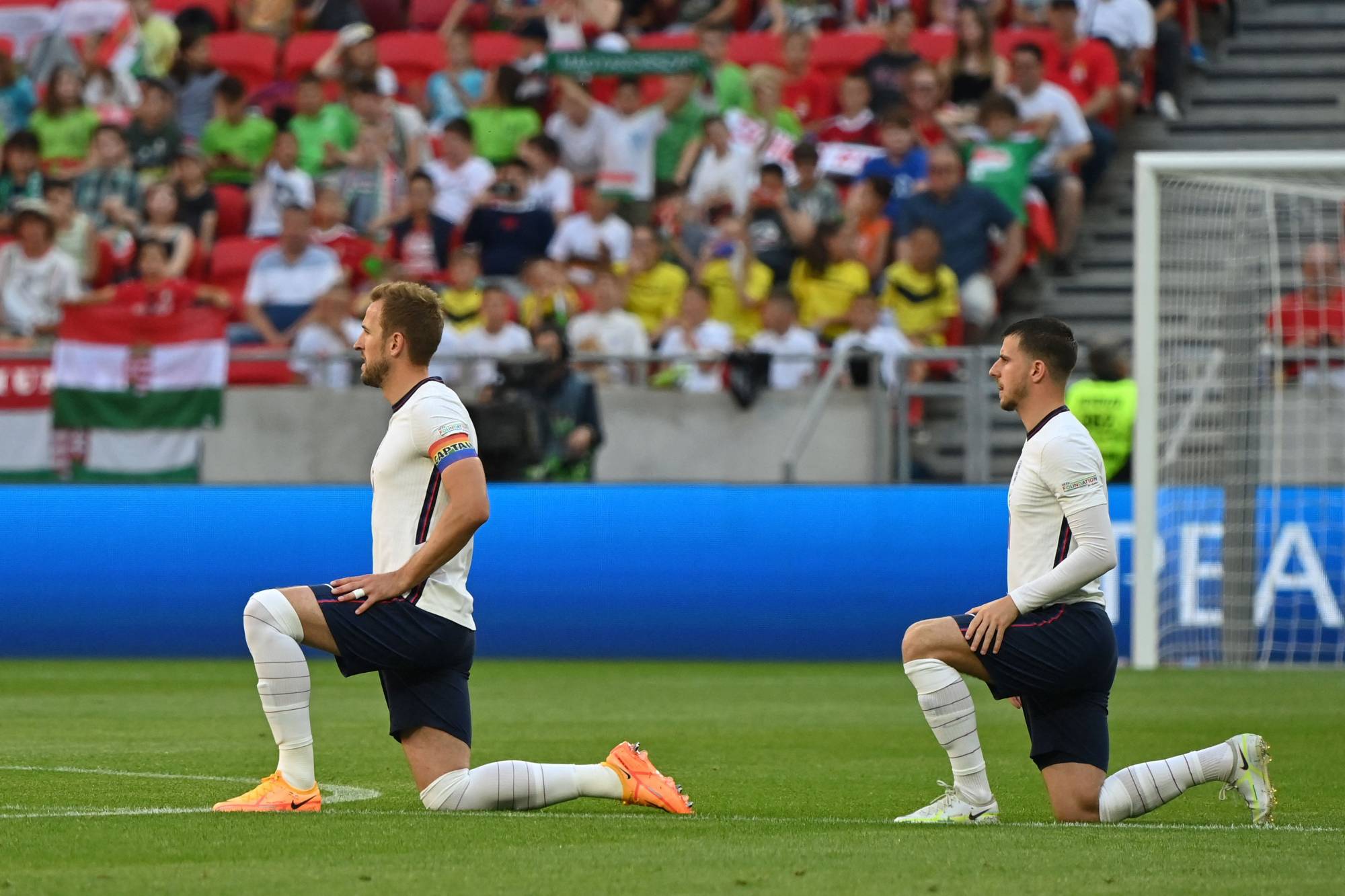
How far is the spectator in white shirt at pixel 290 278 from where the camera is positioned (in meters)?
19.0

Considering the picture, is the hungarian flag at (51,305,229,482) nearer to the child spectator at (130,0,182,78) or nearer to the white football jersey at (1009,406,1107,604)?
the child spectator at (130,0,182,78)

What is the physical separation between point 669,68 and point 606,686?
25.7 ft

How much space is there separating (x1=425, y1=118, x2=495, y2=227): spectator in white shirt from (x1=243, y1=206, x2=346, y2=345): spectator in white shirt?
1.37m

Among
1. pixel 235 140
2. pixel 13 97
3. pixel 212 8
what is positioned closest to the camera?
pixel 235 140

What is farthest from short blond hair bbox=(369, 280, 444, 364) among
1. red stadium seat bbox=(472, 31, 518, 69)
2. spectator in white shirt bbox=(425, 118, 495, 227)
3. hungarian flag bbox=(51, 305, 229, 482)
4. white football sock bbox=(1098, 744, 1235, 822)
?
red stadium seat bbox=(472, 31, 518, 69)

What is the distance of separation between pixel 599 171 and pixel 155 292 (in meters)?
4.31

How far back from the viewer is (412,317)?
704cm

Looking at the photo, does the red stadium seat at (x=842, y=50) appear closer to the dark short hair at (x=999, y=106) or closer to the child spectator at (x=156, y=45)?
the dark short hair at (x=999, y=106)

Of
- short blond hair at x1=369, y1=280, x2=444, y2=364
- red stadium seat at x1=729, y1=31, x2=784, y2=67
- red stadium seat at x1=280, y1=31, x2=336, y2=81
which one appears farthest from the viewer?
red stadium seat at x1=280, y1=31, x2=336, y2=81

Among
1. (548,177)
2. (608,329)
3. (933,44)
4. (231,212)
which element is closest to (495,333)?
(608,329)

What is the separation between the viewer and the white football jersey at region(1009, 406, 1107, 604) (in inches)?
273

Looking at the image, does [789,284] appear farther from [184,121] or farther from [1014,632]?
[1014,632]

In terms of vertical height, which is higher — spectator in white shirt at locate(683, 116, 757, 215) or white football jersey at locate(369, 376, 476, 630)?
spectator in white shirt at locate(683, 116, 757, 215)

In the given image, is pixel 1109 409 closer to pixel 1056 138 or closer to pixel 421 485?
pixel 1056 138
